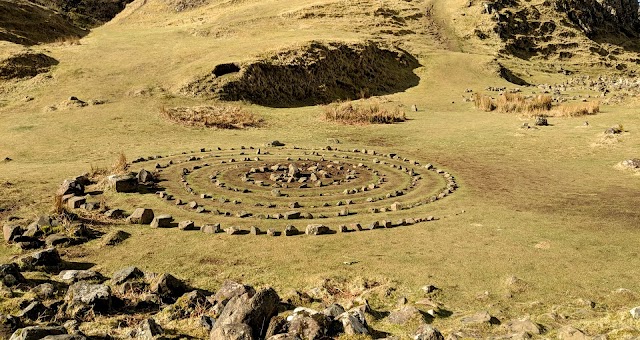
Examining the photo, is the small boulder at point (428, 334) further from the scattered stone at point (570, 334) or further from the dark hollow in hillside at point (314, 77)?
the dark hollow in hillside at point (314, 77)

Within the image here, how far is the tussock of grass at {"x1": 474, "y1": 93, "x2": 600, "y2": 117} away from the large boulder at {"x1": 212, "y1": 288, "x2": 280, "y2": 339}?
26.9 meters

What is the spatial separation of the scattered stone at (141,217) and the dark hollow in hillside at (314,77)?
2026cm

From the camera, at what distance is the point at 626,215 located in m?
12.7

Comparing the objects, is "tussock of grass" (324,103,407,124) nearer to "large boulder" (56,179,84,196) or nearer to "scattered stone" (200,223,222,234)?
"large boulder" (56,179,84,196)

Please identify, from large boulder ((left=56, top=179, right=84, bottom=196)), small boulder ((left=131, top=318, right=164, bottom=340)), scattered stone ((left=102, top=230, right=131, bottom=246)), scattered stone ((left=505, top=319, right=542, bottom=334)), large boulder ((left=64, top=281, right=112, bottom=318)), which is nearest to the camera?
small boulder ((left=131, top=318, right=164, bottom=340))

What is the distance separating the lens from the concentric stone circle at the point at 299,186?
12844mm

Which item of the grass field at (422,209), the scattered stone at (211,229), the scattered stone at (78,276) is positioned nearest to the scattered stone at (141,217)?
the grass field at (422,209)

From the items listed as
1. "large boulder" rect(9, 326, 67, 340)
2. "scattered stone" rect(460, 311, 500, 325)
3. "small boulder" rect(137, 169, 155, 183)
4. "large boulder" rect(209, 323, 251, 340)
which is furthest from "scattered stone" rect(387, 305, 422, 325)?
"small boulder" rect(137, 169, 155, 183)

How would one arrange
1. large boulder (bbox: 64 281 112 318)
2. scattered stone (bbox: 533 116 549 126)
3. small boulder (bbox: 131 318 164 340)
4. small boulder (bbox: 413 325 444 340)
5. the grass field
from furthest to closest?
scattered stone (bbox: 533 116 549 126), the grass field, large boulder (bbox: 64 281 112 318), small boulder (bbox: 131 318 164 340), small boulder (bbox: 413 325 444 340)

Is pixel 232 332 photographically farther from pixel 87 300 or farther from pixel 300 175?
pixel 300 175

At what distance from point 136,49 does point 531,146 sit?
32.0 metres

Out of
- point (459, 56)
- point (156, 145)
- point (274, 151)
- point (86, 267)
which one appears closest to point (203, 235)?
point (86, 267)

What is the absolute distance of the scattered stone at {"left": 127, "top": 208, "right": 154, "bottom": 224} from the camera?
11966mm

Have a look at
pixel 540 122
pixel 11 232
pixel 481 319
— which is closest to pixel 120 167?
pixel 11 232
